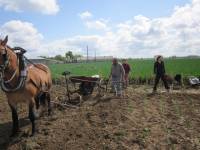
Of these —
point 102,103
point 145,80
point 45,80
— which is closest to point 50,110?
point 45,80

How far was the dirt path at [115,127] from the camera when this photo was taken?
8.45 meters

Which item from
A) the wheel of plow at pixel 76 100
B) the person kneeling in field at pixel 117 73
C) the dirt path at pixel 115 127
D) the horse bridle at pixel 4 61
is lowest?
the dirt path at pixel 115 127

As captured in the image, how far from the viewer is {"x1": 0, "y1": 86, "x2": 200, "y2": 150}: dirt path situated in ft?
27.7

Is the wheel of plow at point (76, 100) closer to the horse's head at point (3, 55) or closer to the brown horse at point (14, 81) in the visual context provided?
the brown horse at point (14, 81)

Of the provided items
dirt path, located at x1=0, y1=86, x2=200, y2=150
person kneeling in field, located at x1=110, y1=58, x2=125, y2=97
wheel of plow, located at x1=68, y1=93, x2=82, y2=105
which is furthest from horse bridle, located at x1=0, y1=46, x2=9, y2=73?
person kneeling in field, located at x1=110, y1=58, x2=125, y2=97

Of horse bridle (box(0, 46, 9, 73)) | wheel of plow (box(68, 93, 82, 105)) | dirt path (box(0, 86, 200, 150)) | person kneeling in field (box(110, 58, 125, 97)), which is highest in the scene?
horse bridle (box(0, 46, 9, 73))

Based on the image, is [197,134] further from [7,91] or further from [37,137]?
[7,91]

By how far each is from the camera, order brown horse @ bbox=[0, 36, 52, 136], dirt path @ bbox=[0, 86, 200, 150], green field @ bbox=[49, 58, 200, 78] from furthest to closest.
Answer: green field @ bbox=[49, 58, 200, 78] < dirt path @ bbox=[0, 86, 200, 150] < brown horse @ bbox=[0, 36, 52, 136]

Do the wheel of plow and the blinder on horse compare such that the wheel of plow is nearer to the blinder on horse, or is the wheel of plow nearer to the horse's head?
the blinder on horse

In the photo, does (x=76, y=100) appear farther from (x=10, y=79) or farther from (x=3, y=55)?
(x=3, y=55)

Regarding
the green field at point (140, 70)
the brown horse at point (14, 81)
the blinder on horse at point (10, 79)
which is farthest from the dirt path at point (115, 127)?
the green field at point (140, 70)

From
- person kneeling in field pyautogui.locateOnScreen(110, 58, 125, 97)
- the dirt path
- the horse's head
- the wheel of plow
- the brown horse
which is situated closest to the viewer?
the horse's head

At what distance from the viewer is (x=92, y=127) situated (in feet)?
31.0

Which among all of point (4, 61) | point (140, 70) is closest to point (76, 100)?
point (4, 61)
